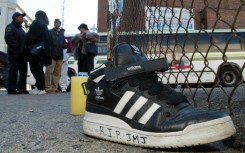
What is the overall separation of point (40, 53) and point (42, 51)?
0.06 meters

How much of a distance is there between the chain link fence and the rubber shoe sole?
0.18 m

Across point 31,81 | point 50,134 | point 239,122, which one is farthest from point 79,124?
point 31,81

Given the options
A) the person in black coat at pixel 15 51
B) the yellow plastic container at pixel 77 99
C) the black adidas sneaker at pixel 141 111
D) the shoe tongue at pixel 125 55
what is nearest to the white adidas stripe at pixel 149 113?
the black adidas sneaker at pixel 141 111

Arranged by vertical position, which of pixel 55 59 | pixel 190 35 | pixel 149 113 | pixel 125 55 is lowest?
pixel 55 59

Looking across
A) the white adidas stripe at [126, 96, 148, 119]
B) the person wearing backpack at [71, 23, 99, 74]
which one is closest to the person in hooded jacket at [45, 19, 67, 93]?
the person wearing backpack at [71, 23, 99, 74]

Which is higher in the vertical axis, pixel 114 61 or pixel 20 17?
pixel 20 17

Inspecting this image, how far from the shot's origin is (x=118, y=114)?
138 centimetres

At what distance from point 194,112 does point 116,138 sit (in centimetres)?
37

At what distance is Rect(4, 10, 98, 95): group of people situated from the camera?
249 inches

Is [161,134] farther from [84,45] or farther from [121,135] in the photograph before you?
[84,45]

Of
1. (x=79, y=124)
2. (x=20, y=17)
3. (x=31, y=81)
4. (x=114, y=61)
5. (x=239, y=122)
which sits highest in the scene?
(x=20, y=17)

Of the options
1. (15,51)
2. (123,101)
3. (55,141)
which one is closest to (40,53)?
(15,51)

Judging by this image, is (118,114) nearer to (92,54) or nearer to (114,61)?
(114,61)

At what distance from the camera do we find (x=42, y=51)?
20.5 ft
